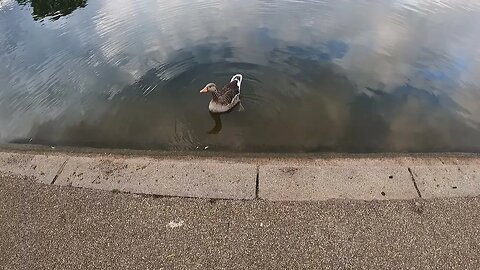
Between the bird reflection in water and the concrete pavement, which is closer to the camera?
the concrete pavement

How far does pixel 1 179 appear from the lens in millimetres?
5578

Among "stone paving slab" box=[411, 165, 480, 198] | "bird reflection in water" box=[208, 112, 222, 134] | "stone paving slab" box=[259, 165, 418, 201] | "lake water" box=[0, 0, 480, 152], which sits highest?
"stone paving slab" box=[411, 165, 480, 198]

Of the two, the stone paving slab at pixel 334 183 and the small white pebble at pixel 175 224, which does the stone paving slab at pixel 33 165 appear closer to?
→ the small white pebble at pixel 175 224

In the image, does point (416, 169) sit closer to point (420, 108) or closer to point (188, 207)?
point (420, 108)

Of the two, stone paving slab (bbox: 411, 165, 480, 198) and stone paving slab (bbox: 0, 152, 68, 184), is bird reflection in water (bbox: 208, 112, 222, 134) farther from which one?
stone paving slab (bbox: 411, 165, 480, 198)

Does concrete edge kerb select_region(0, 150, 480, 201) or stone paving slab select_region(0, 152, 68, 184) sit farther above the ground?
concrete edge kerb select_region(0, 150, 480, 201)

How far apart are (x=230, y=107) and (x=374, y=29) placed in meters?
4.61

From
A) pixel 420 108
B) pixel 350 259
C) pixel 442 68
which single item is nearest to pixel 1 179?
pixel 350 259

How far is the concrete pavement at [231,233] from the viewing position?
4.38 m

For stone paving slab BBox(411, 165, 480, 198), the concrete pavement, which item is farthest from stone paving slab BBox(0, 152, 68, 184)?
stone paving slab BBox(411, 165, 480, 198)

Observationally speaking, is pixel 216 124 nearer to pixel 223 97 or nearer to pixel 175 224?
pixel 223 97

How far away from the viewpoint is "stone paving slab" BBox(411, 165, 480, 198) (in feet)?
16.7

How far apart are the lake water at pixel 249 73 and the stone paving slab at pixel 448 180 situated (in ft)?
3.92

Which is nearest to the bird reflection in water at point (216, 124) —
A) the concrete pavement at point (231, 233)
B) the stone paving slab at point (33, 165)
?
the concrete pavement at point (231, 233)
